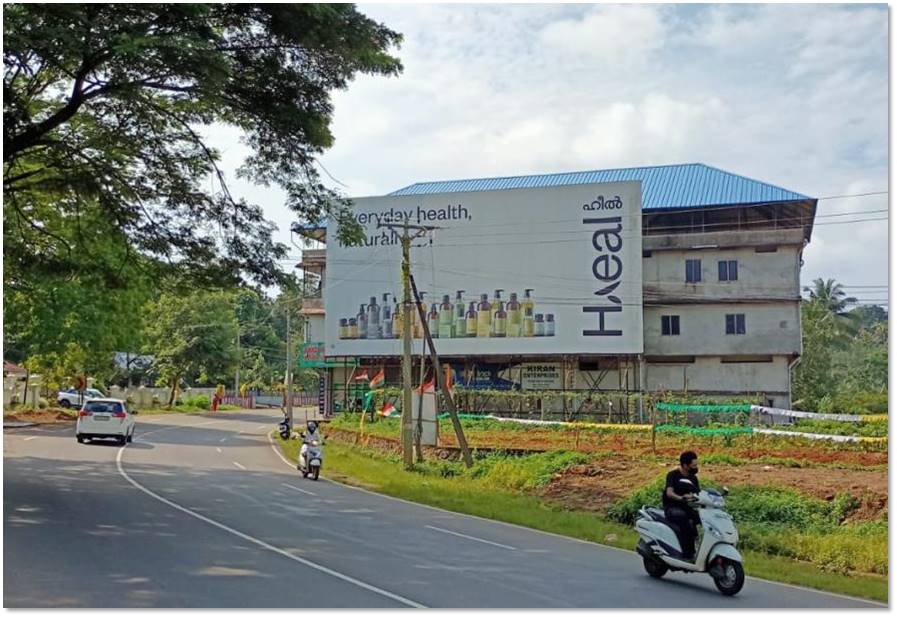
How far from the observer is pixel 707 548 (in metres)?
10.1

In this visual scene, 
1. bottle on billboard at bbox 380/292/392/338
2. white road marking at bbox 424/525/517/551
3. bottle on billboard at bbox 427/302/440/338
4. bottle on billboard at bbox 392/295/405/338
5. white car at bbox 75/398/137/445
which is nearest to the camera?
white road marking at bbox 424/525/517/551

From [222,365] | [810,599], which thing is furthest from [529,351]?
[810,599]

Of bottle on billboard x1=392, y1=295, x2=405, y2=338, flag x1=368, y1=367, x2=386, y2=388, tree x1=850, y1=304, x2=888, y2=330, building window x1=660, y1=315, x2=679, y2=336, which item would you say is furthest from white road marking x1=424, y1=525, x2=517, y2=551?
tree x1=850, y1=304, x2=888, y2=330

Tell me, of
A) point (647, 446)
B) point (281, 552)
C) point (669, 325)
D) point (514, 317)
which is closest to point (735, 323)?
point (669, 325)

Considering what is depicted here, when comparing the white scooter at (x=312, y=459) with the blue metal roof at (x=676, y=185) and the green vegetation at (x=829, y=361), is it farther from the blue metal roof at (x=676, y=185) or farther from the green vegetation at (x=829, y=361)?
the green vegetation at (x=829, y=361)

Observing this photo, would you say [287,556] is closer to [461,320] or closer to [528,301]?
[528,301]

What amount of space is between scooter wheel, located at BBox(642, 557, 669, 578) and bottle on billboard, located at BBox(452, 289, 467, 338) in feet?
129

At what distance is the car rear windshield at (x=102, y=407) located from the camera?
31609 mm

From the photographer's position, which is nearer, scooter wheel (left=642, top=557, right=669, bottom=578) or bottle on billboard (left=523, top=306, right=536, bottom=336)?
scooter wheel (left=642, top=557, right=669, bottom=578)

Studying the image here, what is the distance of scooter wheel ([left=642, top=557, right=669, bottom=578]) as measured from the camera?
10906mm

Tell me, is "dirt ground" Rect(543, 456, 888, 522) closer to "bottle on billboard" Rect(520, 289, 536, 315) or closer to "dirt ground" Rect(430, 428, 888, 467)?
"dirt ground" Rect(430, 428, 888, 467)

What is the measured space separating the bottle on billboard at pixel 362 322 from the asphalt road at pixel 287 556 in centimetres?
3213

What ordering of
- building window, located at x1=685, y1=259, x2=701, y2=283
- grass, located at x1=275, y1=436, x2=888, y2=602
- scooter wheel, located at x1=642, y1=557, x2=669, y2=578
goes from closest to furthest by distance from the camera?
scooter wheel, located at x1=642, y1=557, x2=669, y2=578, grass, located at x1=275, y1=436, x2=888, y2=602, building window, located at x1=685, y1=259, x2=701, y2=283

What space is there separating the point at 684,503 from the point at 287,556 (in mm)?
4754
